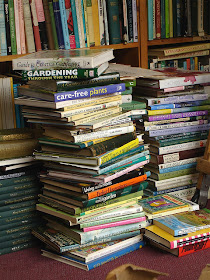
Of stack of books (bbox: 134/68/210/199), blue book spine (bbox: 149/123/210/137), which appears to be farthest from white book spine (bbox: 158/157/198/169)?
blue book spine (bbox: 149/123/210/137)

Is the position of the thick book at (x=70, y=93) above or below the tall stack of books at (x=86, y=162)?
above

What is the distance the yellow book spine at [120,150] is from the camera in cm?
164

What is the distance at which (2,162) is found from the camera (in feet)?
5.79

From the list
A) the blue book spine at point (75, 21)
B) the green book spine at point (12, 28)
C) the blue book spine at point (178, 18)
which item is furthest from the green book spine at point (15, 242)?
the blue book spine at point (178, 18)

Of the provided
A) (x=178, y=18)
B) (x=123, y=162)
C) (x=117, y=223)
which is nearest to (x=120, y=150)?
(x=123, y=162)

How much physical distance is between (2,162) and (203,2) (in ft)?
4.91

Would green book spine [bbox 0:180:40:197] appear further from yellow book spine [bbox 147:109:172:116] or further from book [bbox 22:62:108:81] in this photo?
yellow book spine [bbox 147:109:172:116]

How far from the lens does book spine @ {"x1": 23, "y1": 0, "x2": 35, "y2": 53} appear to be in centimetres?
213

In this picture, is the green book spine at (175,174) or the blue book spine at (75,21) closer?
the green book spine at (175,174)

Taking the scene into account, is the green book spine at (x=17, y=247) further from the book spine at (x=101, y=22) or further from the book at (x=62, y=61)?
the book spine at (x=101, y=22)

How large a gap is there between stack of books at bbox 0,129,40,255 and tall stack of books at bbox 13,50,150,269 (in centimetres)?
8

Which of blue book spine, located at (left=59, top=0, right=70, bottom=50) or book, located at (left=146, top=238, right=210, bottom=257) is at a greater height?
blue book spine, located at (left=59, top=0, right=70, bottom=50)

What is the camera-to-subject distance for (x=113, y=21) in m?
2.33

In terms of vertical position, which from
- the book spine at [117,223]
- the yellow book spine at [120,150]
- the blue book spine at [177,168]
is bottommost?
the book spine at [117,223]
